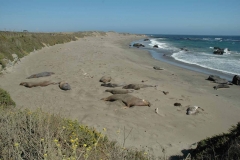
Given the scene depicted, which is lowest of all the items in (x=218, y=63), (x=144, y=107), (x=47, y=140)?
(x=218, y=63)

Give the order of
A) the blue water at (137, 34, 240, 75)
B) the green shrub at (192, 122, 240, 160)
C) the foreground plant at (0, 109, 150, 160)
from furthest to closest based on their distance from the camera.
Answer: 1. the blue water at (137, 34, 240, 75)
2. the green shrub at (192, 122, 240, 160)
3. the foreground plant at (0, 109, 150, 160)

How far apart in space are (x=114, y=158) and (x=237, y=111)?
6.69m

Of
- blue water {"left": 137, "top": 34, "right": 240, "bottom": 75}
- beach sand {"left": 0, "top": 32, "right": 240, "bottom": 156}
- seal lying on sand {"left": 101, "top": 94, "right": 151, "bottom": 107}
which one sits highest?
seal lying on sand {"left": 101, "top": 94, "right": 151, "bottom": 107}

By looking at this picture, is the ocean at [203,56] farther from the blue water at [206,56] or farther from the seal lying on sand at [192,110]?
the seal lying on sand at [192,110]

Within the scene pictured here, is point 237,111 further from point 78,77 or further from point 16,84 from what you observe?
point 16,84

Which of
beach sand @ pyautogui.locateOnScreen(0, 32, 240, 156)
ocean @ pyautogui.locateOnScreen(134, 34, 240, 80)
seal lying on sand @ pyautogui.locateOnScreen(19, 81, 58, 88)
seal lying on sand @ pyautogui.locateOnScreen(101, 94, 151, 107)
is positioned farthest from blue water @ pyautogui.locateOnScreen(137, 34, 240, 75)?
seal lying on sand @ pyautogui.locateOnScreen(19, 81, 58, 88)

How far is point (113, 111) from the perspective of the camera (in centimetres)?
742

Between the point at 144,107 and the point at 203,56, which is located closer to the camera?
the point at 144,107

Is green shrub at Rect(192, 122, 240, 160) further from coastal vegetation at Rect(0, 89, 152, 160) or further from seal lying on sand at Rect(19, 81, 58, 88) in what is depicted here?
seal lying on sand at Rect(19, 81, 58, 88)

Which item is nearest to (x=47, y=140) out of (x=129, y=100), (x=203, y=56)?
(x=129, y=100)

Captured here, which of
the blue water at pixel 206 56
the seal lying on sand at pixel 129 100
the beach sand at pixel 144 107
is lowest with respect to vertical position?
the blue water at pixel 206 56

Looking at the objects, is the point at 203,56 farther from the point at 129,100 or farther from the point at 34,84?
the point at 34,84

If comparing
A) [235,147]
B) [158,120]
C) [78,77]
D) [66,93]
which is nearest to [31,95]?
[66,93]

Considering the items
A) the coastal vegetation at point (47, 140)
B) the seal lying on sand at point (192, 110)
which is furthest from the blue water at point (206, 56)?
the coastal vegetation at point (47, 140)
